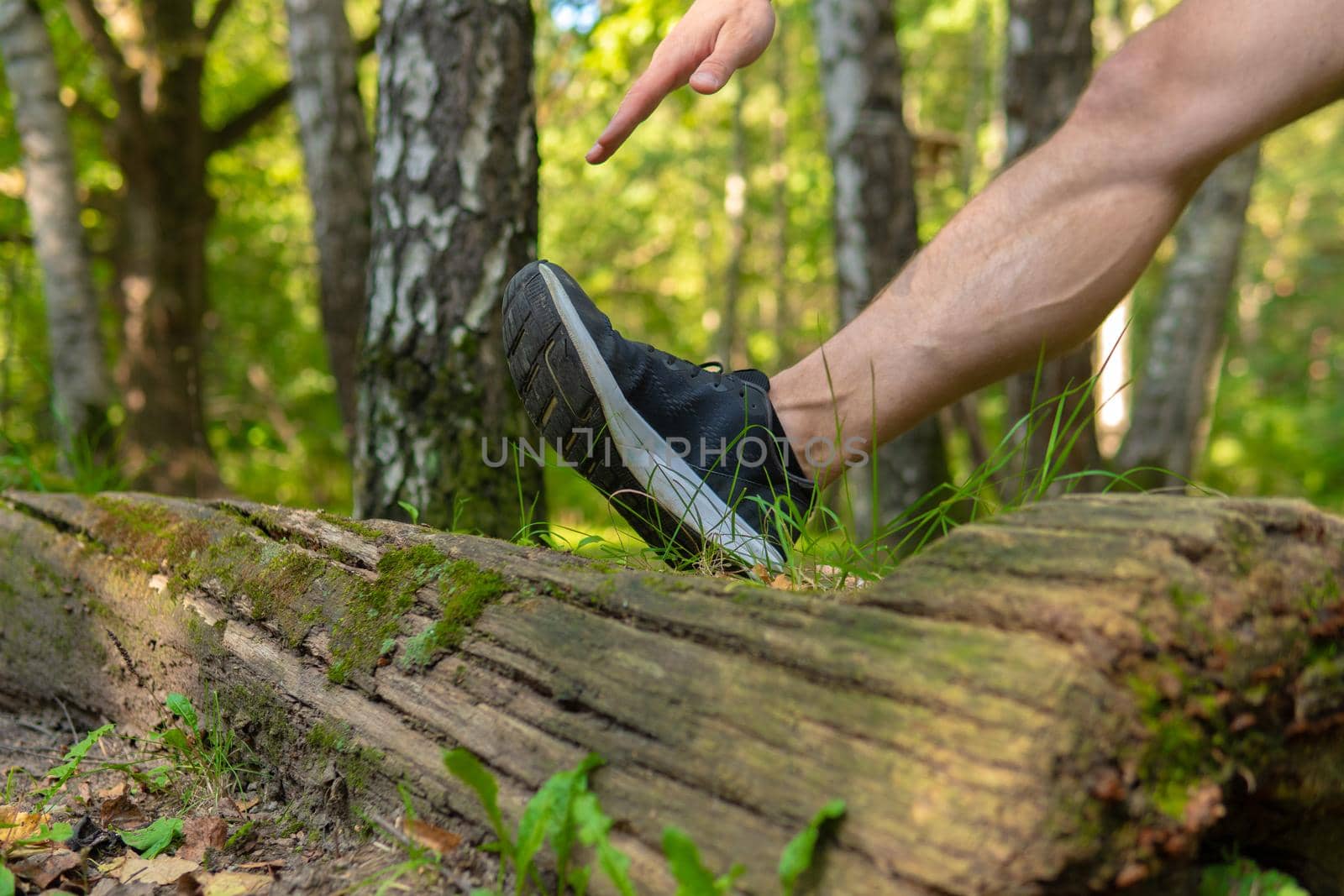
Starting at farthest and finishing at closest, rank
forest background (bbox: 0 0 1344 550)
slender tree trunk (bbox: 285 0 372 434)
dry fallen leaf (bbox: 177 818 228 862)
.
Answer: forest background (bbox: 0 0 1344 550) → slender tree trunk (bbox: 285 0 372 434) → dry fallen leaf (bbox: 177 818 228 862)

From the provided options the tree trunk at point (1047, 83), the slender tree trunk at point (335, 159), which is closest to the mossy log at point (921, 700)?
the slender tree trunk at point (335, 159)

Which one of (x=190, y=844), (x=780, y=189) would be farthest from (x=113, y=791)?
(x=780, y=189)

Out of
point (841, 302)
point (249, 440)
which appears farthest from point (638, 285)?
point (841, 302)

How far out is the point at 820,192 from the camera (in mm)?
14125

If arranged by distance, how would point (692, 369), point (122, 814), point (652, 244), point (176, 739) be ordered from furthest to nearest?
point (652, 244) < point (692, 369) < point (176, 739) < point (122, 814)

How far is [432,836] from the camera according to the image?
1232 millimetres

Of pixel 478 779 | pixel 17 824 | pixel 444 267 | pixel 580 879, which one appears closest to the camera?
pixel 580 879

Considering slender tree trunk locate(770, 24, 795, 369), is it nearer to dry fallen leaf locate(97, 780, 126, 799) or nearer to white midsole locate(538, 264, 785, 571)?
white midsole locate(538, 264, 785, 571)

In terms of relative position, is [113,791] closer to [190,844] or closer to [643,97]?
[190,844]

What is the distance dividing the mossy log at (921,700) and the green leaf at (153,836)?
0.17 meters

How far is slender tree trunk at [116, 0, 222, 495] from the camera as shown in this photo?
26.1 ft

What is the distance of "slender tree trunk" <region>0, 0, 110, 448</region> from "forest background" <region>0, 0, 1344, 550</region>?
159 millimetres

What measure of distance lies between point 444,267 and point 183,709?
144 centimetres

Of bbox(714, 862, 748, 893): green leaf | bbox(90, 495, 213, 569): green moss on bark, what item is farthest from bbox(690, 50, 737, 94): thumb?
bbox(90, 495, 213, 569): green moss on bark
